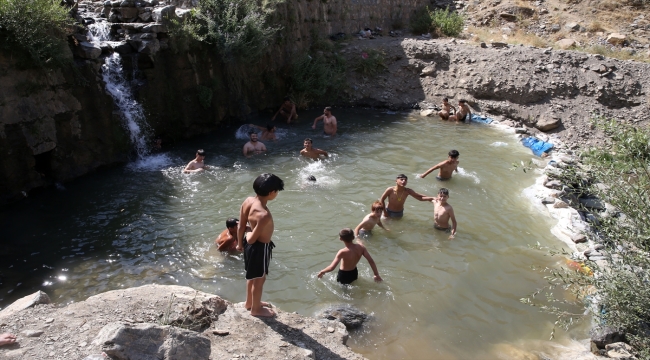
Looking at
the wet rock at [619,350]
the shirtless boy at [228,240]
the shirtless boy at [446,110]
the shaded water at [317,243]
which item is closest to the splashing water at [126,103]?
the shaded water at [317,243]

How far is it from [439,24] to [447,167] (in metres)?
12.5

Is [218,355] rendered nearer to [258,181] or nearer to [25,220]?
[258,181]

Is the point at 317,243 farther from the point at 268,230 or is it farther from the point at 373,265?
the point at 268,230

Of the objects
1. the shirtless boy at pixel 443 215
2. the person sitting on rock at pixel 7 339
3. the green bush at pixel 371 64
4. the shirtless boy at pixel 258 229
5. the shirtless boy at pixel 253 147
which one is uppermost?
the green bush at pixel 371 64

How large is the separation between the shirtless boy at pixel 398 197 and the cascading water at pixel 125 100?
20.3 ft

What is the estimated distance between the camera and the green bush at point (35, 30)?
8234mm

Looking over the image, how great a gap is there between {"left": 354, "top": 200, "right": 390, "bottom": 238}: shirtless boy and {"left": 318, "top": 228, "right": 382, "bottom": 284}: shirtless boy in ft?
4.04

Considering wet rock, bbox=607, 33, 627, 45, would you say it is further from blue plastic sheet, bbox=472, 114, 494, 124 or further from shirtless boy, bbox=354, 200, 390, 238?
shirtless boy, bbox=354, 200, 390, 238

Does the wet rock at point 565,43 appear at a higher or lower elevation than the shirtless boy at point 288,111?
higher

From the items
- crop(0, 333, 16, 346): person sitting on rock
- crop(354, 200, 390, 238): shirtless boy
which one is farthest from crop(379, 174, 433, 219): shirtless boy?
crop(0, 333, 16, 346): person sitting on rock

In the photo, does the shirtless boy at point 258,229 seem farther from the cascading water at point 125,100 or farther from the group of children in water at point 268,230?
the cascading water at point 125,100

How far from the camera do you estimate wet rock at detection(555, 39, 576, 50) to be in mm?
17817

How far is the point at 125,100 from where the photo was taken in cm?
1074

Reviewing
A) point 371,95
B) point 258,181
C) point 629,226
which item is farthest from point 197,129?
point 629,226
